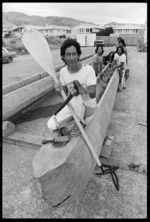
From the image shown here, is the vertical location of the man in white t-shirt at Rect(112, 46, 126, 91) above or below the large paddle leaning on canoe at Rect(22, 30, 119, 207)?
above

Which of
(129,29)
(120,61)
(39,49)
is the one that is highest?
(129,29)

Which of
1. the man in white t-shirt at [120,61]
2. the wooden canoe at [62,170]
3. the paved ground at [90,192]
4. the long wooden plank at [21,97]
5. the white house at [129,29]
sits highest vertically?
the white house at [129,29]

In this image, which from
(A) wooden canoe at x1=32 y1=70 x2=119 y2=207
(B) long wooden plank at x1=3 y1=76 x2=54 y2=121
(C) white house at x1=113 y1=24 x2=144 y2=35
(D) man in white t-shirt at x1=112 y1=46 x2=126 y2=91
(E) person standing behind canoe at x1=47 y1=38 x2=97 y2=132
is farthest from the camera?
(C) white house at x1=113 y1=24 x2=144 y2=35

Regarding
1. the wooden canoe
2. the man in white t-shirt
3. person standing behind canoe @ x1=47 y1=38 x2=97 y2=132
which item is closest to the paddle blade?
person standing behind canoe @ x1=47 y1=38 x2=97 y2=132

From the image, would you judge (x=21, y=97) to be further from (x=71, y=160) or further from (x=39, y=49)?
(x=71, y=160)

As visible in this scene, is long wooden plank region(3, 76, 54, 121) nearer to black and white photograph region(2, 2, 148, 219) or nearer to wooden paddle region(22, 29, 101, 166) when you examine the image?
black and white photograph region(2, 2, 148, 219)

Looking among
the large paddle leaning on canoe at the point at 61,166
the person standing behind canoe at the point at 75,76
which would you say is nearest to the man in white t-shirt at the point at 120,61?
the person standing behind canoe at the point at 75,76

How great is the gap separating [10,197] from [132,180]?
1.74 m

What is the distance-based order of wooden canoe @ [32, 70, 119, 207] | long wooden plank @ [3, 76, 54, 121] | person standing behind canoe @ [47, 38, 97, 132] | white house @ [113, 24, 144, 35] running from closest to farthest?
wooden canoe @ [32, 70, 119, 207], person standing behind canoe @ [47, 38, 97, 132], long wooden plank @ [3, 76, 54, 121], white house @ [113, 24, 144, 35]

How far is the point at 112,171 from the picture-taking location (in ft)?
8.81

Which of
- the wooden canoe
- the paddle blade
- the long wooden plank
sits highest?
the paddle blade

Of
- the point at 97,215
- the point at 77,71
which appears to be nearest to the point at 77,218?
the point at 97,215

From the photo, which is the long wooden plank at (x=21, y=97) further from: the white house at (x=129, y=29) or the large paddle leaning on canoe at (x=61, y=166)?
the white house at (x=129, y=29)

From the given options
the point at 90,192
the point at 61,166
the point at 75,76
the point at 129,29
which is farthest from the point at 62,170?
the point at 129,29
